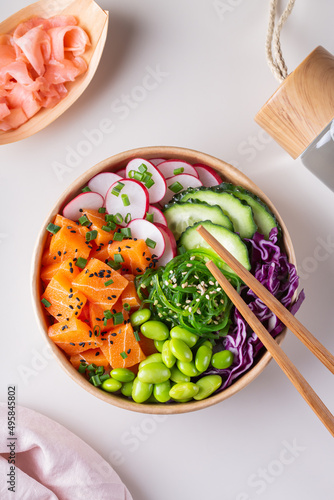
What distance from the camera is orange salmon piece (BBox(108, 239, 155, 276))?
2.21m

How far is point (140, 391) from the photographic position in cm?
217

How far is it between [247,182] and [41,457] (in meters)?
1.81

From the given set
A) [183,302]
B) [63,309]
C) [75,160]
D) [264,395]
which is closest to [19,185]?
[75,160]

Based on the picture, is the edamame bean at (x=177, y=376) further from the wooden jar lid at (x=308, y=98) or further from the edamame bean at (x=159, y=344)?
the wooden jar lid at (x=308, y=98)

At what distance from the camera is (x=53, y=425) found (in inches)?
98.4

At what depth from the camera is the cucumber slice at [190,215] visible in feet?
7.27

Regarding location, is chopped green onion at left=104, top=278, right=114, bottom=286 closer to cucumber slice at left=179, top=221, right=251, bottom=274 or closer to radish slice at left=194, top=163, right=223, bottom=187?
cucumber slice at left=179, top=221, right=251, bottom=274

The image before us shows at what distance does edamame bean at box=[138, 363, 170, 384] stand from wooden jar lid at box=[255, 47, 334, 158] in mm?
1350

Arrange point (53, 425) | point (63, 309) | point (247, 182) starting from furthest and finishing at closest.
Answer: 1. point (53, 425)
2. point (247, 182)
3. point (63, 309)

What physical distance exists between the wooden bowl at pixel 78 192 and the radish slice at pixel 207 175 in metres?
0.02

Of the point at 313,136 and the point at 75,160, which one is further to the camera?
the point at 75,160

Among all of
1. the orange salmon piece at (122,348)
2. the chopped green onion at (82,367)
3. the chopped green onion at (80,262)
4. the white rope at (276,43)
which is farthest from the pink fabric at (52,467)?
the white rope at (276,43)

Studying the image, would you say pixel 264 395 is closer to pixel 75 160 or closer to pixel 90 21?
pixel 75 160

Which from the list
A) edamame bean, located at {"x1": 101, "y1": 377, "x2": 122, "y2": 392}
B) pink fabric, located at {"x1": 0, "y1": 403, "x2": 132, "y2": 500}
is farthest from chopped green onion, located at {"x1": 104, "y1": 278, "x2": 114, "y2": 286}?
pink fabric, located at {"x1": 0, "y1": 403, "x2": 132, "y2": 500}
